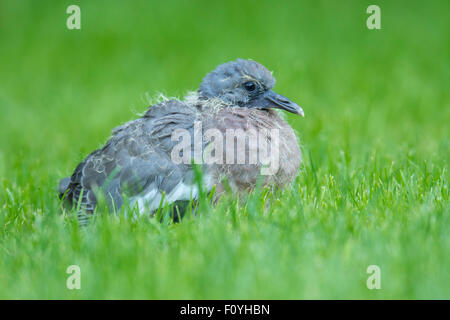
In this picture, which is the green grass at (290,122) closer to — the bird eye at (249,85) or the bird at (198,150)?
A: the bird at (198,150)

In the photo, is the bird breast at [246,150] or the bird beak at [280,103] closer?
the bird breast at [246,150]

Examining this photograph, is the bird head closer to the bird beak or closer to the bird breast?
the bird beak

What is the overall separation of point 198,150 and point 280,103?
703mm

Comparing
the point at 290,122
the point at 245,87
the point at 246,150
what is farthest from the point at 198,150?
the point at 290,122

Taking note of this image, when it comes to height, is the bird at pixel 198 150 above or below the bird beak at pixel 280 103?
below

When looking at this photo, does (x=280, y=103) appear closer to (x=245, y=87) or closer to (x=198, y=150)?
(x=245, y=87)

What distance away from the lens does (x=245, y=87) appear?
407 cm

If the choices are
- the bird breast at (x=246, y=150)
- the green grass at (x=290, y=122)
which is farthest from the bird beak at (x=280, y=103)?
the green grass at (x=290, y=122)

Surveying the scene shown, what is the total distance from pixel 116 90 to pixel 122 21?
2.17 m

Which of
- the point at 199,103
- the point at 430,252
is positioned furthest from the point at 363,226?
the point at 199,103

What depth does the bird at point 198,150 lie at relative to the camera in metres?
3.69

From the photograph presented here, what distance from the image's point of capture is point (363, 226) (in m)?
3.23
